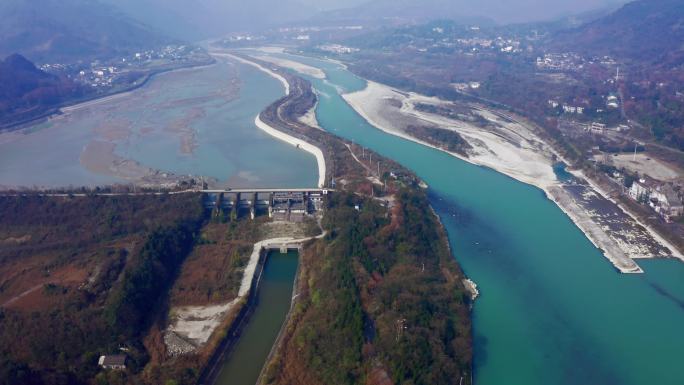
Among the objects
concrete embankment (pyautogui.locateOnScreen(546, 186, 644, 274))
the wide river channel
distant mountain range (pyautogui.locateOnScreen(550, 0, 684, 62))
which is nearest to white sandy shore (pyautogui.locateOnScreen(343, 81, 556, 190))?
the wide river channel

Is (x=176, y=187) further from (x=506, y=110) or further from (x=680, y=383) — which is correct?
(x=506, y=110)

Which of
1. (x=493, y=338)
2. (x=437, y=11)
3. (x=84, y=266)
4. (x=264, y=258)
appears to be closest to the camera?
(x=493, y=338)

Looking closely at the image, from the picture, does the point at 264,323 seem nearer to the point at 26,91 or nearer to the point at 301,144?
the point at 301,144

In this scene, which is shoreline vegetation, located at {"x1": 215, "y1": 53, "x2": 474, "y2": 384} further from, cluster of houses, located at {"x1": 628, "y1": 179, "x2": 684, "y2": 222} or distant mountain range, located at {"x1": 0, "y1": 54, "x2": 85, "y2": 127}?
distant mountain range, located at {"x1": 0, "y1": 54, "x2": 85, "y2": 127}

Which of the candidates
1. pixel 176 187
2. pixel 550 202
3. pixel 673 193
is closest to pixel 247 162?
pixel 176 187

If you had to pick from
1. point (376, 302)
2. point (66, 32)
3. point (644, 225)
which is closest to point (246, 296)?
point (376, 302)

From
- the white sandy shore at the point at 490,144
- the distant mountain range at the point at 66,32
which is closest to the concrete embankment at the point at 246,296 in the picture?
the white sandy shore at the point at 490,144

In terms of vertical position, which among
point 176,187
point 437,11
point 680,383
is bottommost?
point 680,383

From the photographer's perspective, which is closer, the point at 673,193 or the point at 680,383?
the point at 680,383
